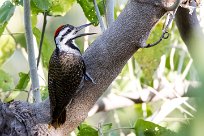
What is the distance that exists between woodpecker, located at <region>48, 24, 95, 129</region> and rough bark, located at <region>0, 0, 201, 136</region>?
3 cm

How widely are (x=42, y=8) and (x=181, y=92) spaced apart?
141 centimetres

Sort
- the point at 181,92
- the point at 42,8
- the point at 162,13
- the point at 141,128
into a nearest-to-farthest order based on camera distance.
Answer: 1. the point at 162,13
2. the point at 141,128
3. the point at 42,8
4. the point at 181,92

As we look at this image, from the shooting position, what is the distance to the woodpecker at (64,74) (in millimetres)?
1321

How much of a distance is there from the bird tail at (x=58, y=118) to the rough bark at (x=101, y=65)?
13 millimetres

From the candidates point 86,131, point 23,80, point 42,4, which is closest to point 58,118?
point 86,131

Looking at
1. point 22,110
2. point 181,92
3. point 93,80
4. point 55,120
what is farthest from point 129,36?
point 181,92

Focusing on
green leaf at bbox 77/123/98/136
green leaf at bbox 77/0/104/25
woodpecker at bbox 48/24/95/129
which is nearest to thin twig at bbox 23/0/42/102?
woodpecker at bbox 48/24/95/129

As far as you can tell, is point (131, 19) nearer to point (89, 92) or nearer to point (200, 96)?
point (89, 92)

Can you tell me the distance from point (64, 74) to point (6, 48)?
65cm

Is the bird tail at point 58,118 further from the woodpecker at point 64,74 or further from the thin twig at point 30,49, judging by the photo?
the thin twig at point 30,49

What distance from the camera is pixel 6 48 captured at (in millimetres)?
2246

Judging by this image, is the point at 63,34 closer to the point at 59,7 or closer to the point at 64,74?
the point at 59,7

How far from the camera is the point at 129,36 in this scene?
119 centimetres

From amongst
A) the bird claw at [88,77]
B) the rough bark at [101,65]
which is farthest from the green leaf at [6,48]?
the bird claw at [88,77]
